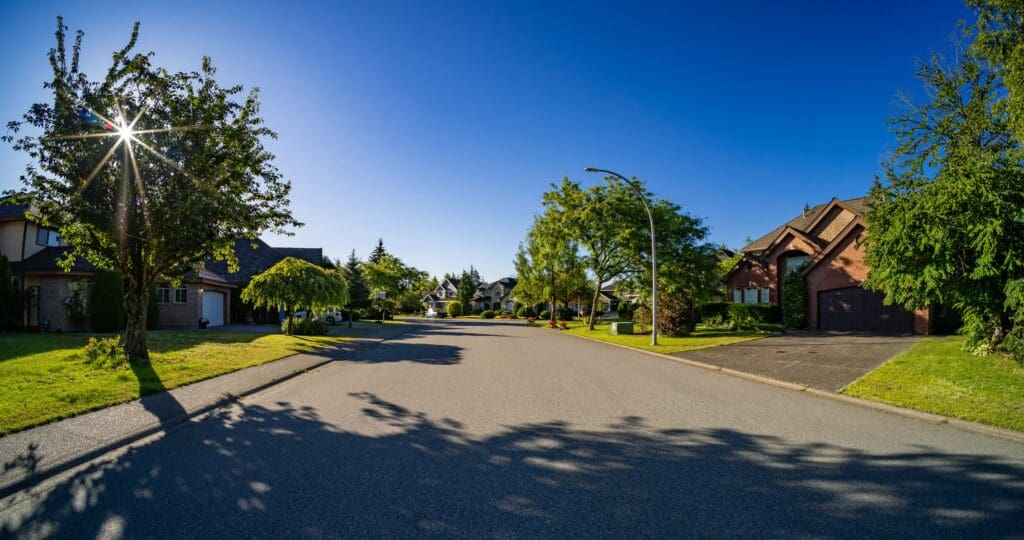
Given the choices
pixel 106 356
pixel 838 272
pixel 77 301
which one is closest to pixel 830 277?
pixel 838 272

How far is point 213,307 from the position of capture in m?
27.9

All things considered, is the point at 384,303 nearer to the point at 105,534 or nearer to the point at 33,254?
the point at 33,254

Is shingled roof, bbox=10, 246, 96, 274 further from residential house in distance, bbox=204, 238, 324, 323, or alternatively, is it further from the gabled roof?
residential house in distance, bbox=204, 238, 324, 323

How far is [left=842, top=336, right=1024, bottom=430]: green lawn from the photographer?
680 cm

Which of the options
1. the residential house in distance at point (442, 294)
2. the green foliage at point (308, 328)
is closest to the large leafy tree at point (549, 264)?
the green foliage at point (308, 328)

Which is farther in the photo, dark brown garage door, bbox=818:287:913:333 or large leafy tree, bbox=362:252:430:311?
large leafy tree, bbox=362:252:430:311

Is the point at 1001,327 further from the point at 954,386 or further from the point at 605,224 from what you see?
the point at 605,224

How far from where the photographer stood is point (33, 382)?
8.08 metres

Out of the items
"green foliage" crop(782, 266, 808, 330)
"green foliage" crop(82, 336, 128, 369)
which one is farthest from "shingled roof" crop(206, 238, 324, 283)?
"green foliage" crop(782, 266, 808, 330)

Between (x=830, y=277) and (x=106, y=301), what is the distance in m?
36.7

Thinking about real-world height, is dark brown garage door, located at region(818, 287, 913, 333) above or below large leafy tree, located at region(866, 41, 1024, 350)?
below

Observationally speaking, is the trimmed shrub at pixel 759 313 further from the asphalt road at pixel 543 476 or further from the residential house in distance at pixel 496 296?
the residential house in distance at pixel 496 296

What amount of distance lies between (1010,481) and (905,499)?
1502 mm

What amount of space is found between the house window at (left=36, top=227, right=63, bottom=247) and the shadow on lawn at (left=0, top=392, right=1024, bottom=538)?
2563 cm
